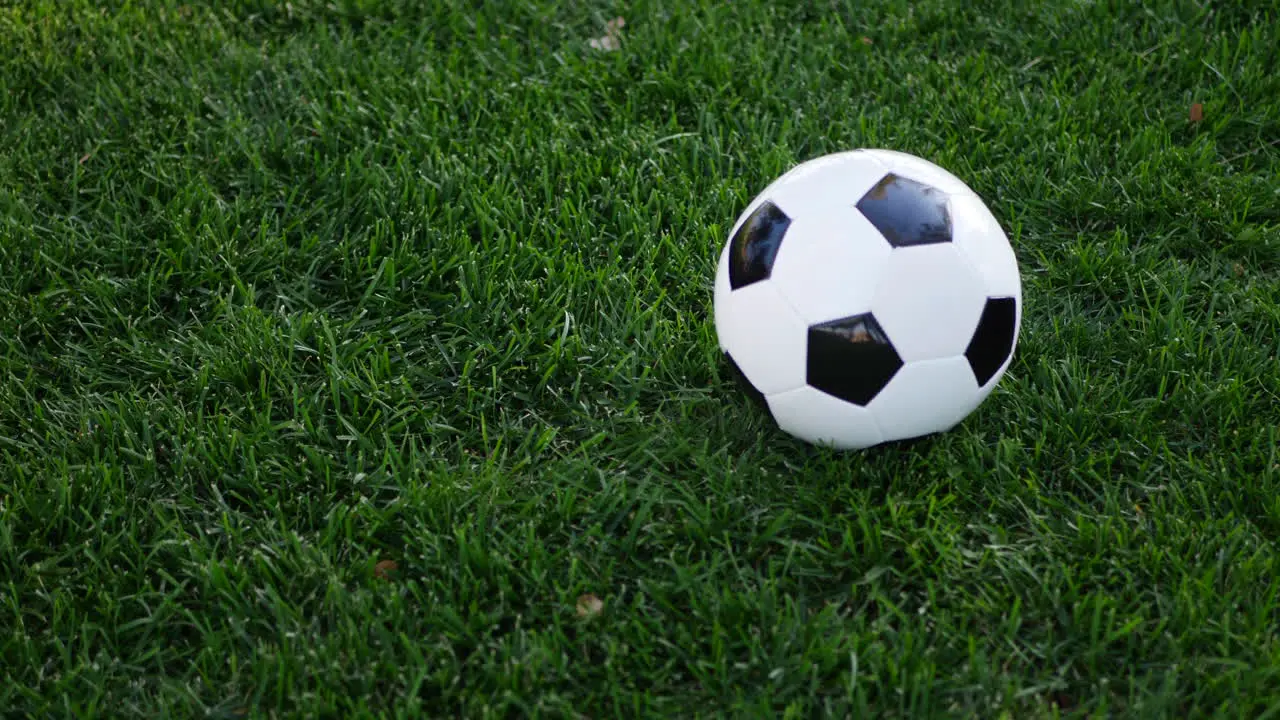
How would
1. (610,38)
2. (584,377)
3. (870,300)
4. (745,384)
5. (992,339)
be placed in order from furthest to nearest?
1. (610,38)
2. (584,377)
3. (745,384)
4. (992,339)
5. (870,300)

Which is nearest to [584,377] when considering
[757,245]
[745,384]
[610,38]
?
[745,384]

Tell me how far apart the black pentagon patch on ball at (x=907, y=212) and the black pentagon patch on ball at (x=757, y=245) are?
0.64ft

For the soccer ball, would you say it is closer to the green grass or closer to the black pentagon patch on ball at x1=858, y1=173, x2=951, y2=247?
the black pentagon patch on ball at x1=858, y1=173, x2=951, y2=247

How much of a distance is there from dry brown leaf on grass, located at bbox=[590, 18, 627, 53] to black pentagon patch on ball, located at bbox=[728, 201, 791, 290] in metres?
1.83

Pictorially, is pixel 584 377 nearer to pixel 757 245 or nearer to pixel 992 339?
pixel 757 245

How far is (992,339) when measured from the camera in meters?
2.53

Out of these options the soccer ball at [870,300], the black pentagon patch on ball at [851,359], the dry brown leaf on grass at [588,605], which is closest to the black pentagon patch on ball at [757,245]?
the soccer ball at [870,300]

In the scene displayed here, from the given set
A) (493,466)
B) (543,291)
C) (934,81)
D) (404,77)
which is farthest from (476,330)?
→ (934,81)

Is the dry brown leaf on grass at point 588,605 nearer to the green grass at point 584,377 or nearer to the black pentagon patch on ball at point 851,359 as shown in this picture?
the green grass at point 584,377

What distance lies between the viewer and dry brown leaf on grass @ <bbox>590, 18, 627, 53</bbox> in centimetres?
427

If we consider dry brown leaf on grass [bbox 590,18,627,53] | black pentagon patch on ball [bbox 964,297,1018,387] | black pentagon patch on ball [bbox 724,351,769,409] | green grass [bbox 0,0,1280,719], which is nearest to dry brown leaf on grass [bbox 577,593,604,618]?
green grass [bbox 0,0,1280,719]

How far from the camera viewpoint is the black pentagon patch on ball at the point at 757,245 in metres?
2.53

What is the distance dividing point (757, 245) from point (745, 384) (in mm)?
342

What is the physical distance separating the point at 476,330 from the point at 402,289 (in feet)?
0.99
